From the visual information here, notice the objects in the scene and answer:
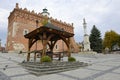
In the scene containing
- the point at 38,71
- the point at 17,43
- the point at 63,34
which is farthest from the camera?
the point at 17,43

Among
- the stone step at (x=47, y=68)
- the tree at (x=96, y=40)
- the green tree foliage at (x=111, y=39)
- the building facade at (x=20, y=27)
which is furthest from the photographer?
the green tree foliage at (x=111, y=39)

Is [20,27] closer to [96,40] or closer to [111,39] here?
[96,40]

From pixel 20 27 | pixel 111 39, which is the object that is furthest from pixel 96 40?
pixel 20 27

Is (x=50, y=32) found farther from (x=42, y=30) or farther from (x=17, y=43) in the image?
(x=17, y=43)

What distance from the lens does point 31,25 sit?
3188 centimetres

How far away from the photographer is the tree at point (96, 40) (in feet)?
124

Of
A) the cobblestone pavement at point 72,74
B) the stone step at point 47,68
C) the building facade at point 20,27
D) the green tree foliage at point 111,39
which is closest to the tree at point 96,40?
the green tree foliage at point 111,39

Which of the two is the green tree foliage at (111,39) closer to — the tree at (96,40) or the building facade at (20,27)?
the tree at (96,40)

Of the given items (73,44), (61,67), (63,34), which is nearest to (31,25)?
(73,44)

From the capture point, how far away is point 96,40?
38188 millimetres

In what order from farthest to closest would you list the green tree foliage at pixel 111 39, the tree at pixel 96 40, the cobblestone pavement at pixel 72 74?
the green tree foliage at pixel 111 39, the tree at pixel 96 40, the cobblestone pavement at pixel 72 74

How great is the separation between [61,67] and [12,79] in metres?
3.40

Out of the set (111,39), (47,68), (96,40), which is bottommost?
(47,68)

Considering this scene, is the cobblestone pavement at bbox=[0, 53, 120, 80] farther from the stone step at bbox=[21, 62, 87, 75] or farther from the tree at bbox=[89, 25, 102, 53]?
the tree at bbox=[89, 25, 102, 53]
